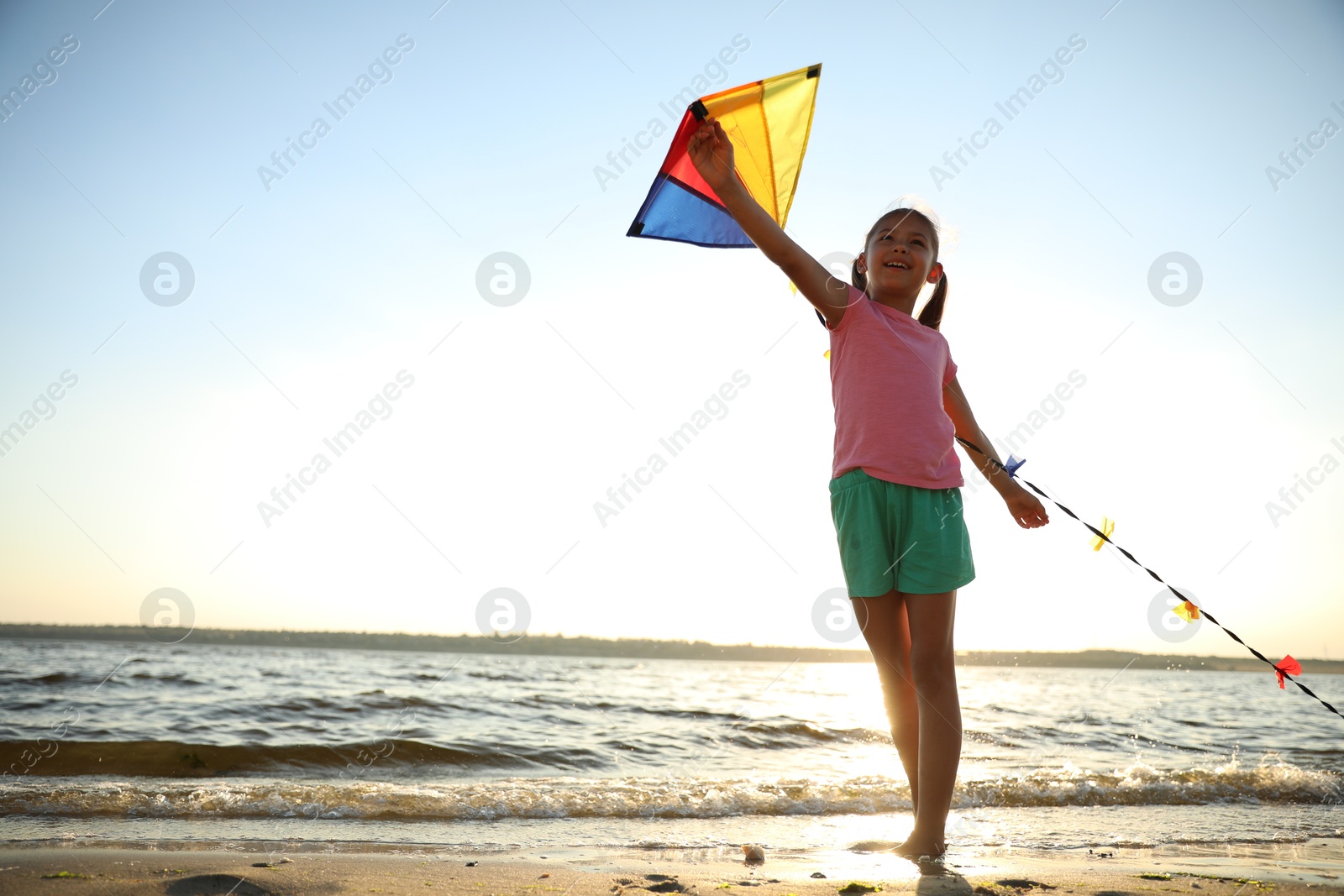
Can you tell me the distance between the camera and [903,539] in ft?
7.95

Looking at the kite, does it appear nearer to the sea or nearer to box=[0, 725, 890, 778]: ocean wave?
the sea

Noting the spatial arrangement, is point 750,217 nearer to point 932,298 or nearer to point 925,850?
point 932,298

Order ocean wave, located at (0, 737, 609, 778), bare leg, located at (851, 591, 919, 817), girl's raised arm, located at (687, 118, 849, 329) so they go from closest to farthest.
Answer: girl's raised arm, located at (687, 118, 849, 329) < bare leg, located at (851, 591, 919, 817) < ocean wave, located at (0, 737, 609, 778)

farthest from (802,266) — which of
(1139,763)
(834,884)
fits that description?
(1139,763)

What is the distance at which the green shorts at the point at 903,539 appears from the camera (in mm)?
2377

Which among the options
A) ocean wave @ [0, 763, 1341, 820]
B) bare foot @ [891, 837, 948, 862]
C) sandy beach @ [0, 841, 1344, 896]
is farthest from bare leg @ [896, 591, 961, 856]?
ocean wave @ [0, 763, 1341, 820]

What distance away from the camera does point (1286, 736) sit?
1010 centimetres

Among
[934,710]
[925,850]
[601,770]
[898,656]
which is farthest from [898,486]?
[601,770]

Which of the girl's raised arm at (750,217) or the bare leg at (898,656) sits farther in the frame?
the bare leg at (898,656)

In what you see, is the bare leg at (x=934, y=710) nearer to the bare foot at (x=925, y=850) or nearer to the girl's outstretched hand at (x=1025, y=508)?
the bare foot at (x=925, y=850)

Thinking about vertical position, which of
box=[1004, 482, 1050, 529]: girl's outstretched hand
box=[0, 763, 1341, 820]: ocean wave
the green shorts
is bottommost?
box=[0, 763, 1341, 820]: ocean wave

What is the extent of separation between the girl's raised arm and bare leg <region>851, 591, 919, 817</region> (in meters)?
0.97

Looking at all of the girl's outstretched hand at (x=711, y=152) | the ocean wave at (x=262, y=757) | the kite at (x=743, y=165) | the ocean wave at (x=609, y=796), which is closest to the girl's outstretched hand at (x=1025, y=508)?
the kite at (x=743, y=165)

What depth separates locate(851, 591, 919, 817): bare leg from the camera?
8.13 feet
